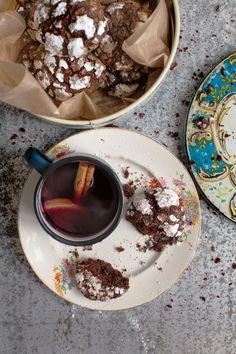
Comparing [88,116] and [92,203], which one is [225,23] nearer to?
[88,116]

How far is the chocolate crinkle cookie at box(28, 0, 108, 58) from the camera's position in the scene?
29.9 inches

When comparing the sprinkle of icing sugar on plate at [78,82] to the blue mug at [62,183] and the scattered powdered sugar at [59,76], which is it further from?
the blue mug at [62,183]

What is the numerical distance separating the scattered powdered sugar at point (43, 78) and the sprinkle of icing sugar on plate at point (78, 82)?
39 mm

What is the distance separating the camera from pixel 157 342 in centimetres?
100

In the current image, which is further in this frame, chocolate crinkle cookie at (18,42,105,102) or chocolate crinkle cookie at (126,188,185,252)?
chocolate crinkle cookie at (126,188,185,252)

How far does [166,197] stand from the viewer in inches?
35.7

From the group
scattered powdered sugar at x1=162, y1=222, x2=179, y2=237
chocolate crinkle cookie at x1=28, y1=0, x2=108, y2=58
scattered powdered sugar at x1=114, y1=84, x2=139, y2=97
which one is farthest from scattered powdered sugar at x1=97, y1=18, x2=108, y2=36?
scattered powdered sugar at x1=162, y1=222, x2=179, y2=237

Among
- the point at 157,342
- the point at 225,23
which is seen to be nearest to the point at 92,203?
the point at 157,342

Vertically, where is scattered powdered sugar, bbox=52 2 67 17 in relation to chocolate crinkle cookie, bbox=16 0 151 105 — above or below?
above

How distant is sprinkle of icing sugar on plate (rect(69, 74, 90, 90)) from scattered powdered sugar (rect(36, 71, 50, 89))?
0.04 m

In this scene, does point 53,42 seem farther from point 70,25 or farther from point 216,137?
point 216,137

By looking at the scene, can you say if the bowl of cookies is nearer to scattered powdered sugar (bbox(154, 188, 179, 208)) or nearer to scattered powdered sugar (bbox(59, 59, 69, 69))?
scattered powdered sugar (bbox(59, 59, 69, 69))

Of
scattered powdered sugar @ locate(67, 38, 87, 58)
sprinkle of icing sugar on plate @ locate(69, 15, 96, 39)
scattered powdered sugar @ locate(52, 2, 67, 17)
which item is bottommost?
scattered powdered sugar @ locate(67, 38, 87, 58)

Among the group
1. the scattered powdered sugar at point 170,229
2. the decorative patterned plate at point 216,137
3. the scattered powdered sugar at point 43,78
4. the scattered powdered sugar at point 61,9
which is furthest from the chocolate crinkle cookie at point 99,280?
the scattered powdered sugar at point 61,9
